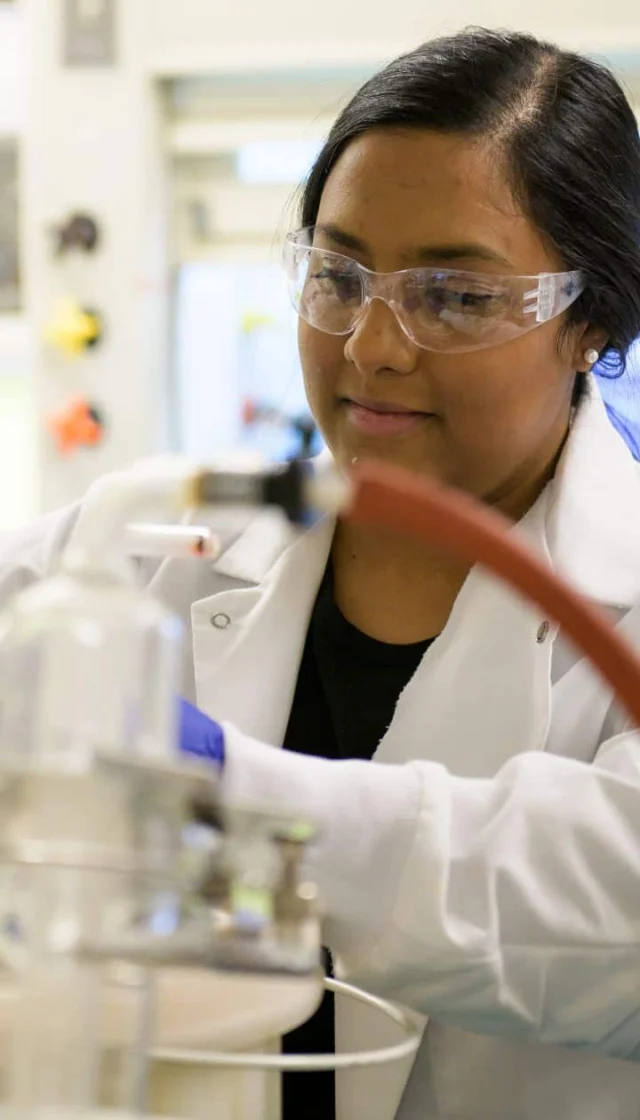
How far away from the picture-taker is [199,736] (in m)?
0.85

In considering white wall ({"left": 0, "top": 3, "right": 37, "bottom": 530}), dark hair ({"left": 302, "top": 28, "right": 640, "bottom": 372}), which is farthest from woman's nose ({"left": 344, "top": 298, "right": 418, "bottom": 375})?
white wall ({"left": 0, "top": 3, "right": 37, "bottom": 530})

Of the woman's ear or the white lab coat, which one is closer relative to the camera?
the white lab coat

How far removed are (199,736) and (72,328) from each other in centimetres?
242

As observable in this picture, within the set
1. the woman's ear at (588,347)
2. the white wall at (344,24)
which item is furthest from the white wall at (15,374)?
the woman's ear at (588,347)

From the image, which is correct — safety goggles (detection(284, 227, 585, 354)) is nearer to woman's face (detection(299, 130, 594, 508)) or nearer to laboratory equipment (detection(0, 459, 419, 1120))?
woman's face (detection(299, 130, 594, 508))

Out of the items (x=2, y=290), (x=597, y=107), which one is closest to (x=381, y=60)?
(x=2, y=290)

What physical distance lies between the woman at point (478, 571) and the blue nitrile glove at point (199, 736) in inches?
7.7

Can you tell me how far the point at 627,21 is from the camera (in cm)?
300

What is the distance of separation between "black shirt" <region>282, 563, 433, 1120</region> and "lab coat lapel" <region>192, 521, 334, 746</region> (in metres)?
0.02

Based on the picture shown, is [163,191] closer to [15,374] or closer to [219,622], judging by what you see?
[15,374]

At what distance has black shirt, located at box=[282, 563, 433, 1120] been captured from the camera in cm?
133

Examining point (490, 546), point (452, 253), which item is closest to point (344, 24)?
point (452, 253)

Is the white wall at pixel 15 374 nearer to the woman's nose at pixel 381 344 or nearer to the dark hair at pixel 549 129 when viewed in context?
the dark hair at pixel 549 129

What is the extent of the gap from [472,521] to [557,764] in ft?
1.88
